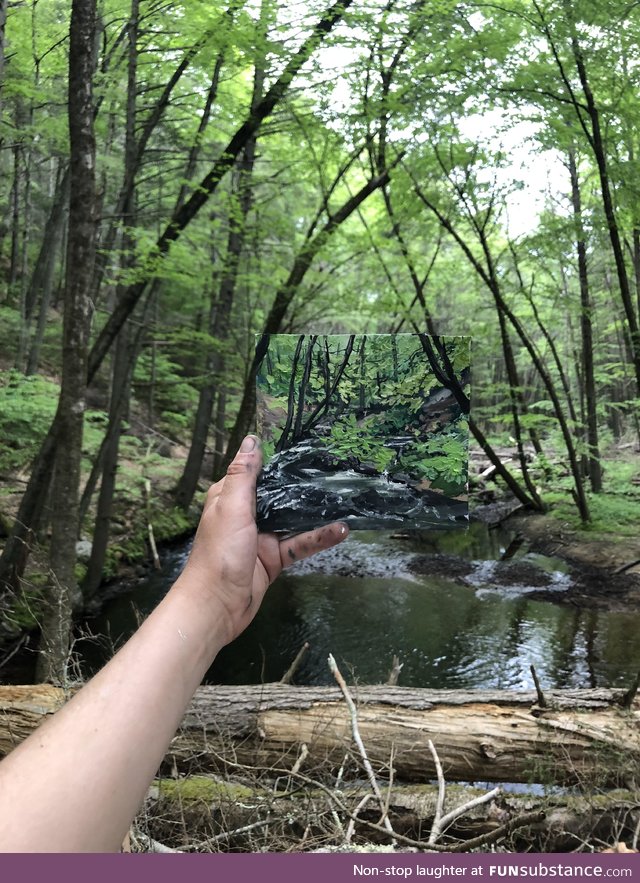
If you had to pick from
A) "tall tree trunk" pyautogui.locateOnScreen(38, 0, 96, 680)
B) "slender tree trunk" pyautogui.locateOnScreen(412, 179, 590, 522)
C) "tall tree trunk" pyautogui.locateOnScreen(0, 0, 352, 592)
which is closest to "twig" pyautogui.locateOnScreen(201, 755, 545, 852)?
"tall tree trunk" pyautogui.locateOnScreen(38, 0, 96, 680)

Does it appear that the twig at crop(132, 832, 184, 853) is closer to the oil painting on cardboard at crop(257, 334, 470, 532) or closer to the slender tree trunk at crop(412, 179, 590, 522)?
the oil painting on cardboard at crop(257, 334, 470, 532)

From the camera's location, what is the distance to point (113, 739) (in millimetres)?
941

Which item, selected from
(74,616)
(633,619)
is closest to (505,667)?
(633,619)

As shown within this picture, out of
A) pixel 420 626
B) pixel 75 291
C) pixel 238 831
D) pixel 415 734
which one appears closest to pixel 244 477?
pixel 238 831

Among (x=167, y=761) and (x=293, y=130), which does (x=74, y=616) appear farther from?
(x=293, y=130)

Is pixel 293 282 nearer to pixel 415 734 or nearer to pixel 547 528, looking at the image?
pixel 415 734

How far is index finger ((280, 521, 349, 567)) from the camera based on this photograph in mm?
1695

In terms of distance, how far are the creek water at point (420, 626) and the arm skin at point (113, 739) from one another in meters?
3.90

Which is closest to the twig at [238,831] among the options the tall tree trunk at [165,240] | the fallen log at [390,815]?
the fallen log at [390,815]

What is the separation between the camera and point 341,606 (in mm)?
8508

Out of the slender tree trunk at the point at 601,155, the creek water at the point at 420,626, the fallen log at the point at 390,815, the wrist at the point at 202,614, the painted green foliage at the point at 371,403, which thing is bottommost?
the creek water at the point at 420,626

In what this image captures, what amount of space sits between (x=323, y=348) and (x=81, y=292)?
3.61 meters

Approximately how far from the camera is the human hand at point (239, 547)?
1393mm
